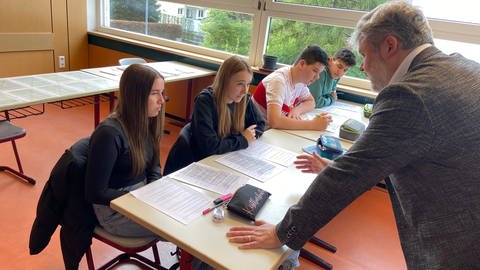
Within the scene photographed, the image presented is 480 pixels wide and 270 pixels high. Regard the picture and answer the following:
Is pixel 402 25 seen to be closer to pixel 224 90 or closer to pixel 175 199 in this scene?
pixel 175 199

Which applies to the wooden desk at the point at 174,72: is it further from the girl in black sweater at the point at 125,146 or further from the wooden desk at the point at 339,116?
the girl in black sweater at the point at 125,146

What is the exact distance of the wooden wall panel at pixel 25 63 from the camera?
3742 mm

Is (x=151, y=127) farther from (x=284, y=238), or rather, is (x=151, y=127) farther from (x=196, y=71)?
(x=196, y=71)

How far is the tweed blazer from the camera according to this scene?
29.6 inches

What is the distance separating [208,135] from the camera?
5.33ft

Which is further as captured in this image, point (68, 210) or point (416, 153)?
point (68, 210)

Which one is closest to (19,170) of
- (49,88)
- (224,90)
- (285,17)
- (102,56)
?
(49,88)

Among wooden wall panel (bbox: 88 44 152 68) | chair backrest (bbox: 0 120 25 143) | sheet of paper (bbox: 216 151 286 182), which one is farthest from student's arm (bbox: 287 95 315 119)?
wooden wall panel (bbox: 88 44 152 68)

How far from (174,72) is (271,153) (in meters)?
1.98

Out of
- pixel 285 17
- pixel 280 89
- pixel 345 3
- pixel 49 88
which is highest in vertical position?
pixel 345 3

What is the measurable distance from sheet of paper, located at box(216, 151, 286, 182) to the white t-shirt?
633 millimetres

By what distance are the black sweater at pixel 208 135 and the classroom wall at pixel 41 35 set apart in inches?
122

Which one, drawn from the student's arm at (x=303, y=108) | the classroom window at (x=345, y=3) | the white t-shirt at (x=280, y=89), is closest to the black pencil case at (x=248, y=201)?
the white t-shirt at (x=280, y=89)

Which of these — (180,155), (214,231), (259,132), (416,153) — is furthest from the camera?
(259,132)
